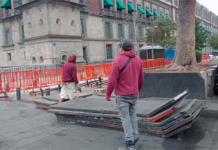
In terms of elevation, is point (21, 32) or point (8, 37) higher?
point (21, 32)

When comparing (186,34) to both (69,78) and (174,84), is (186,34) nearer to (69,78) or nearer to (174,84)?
(174,84)

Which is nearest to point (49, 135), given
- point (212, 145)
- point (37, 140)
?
point (37, 140)

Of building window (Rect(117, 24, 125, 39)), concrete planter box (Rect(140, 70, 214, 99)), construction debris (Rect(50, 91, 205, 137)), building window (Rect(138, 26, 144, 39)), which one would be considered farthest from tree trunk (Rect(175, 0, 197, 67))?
building window (Rect(138, 26, 144, 39))

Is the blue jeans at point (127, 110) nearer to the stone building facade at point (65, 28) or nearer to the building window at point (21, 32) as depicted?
the stone building facade at point (65, 28)

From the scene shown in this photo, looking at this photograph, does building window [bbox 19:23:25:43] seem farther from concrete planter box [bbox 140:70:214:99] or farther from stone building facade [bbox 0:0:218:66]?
concrete planter box [bbox 140:70:214:99]

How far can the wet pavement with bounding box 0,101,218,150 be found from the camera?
17.5 ft

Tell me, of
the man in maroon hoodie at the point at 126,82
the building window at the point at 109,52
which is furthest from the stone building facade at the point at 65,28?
the man in maroon hoodie at the point at 126,82

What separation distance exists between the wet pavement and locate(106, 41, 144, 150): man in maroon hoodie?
54 cm

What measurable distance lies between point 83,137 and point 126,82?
178 cm

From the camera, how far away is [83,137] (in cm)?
603

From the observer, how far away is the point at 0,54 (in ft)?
142

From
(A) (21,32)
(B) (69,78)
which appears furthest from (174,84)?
(A) (21,32)

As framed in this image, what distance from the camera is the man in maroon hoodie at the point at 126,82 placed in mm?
4848

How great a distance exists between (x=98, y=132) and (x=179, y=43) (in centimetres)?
504
